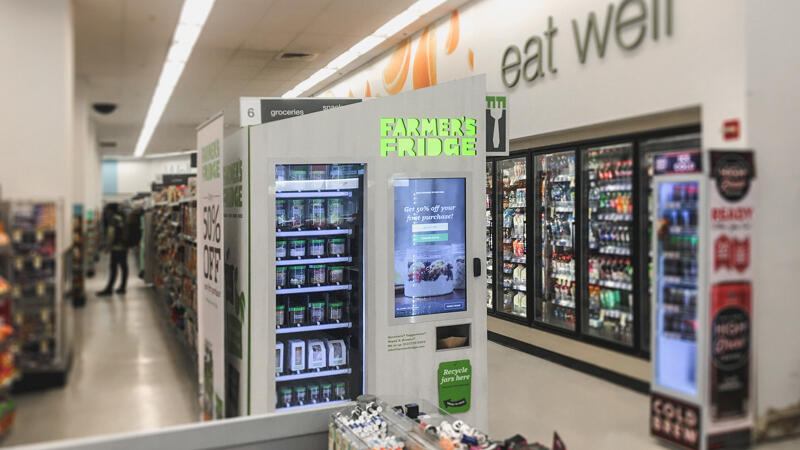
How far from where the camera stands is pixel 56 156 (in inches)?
109

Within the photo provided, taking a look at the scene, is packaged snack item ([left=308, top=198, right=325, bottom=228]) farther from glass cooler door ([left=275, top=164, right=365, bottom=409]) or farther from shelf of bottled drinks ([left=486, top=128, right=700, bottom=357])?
shelf of bottled drinks ([left=486, top=128, right=700, bottom=357])

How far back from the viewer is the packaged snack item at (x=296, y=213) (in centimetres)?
408

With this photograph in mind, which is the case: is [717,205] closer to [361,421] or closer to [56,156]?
[361,421]

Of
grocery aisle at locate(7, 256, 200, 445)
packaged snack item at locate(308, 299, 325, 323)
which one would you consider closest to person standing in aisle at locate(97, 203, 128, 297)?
grocery aisle at locate(7, 256, 200, 445)

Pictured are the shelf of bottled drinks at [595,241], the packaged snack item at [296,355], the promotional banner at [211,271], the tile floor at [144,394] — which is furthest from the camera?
the packaged snack item at [296,355]

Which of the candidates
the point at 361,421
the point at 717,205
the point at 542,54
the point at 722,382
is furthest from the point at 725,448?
the point at 542,54

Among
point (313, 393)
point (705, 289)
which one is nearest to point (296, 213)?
point (313, 393)

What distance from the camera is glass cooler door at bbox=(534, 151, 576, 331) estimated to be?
327cm

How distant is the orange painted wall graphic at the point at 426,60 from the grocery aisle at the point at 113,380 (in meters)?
2.31

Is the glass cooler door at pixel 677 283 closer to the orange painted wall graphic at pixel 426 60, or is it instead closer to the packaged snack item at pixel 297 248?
the orange painted wall graphic at pixel 426 60

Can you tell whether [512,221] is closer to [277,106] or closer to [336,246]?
[336,246]

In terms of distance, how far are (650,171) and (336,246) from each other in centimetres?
236

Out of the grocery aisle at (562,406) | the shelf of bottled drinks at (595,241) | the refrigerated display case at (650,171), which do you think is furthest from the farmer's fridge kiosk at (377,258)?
the refrigerated display case at (650,171)

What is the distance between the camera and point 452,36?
4.20 metres
